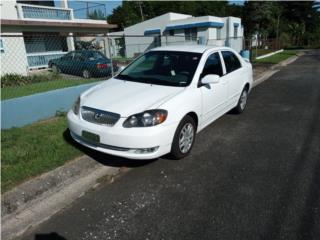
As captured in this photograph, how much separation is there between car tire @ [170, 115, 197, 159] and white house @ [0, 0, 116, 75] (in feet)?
22.3

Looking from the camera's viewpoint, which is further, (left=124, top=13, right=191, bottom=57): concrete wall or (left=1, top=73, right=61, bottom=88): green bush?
(left=124, top=13, right=191, bottom=57): concrete wall

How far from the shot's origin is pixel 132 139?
3.56m

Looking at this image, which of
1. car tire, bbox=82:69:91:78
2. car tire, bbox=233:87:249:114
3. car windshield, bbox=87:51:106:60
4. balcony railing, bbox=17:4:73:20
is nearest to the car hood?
car tire, bbox=233:87:249:114

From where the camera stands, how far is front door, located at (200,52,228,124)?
466 cm

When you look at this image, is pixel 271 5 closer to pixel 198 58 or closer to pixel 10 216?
pixel 198 58

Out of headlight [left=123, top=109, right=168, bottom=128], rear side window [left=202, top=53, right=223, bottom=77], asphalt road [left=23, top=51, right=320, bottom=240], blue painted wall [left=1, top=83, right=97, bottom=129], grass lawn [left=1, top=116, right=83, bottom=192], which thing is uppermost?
rear side window [left=202, top=53, right=223, bottom=77]

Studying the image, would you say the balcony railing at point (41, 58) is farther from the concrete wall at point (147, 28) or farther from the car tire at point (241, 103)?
the concrete wall at point (147, 28)

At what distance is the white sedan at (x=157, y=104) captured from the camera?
3.64 metres

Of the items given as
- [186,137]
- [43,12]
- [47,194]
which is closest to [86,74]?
[186,137]

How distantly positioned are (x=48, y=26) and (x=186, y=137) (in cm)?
1569

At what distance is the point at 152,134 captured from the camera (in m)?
3.59

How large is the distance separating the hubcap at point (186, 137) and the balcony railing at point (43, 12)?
50.6 feet

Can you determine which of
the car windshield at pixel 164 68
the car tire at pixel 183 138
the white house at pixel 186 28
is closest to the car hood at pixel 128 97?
the car windshield at pixel 164 68

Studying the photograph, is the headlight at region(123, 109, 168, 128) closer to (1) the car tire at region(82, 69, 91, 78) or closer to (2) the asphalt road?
(2) the asphalt road
